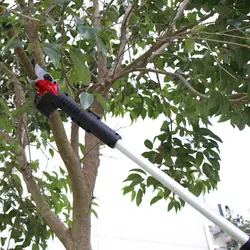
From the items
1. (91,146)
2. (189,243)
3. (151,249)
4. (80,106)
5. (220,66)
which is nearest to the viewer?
(80,106)

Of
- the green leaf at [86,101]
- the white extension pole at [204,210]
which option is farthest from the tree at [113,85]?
the white extension pole at [204,210]

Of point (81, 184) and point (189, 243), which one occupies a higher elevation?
point (189, 243)

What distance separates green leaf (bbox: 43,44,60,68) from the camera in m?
0.53

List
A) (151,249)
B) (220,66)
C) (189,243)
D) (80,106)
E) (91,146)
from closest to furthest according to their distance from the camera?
(80,106), (220,66), (91,146), (151,249), (189,243)

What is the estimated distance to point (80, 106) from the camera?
596 mm

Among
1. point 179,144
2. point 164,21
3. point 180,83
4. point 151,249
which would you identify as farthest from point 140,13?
point 151,249

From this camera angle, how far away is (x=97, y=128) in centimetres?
59

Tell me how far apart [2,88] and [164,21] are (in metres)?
0.50

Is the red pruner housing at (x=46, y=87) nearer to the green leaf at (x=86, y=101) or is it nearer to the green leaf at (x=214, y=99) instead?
the green leaf at (x=86, y=101)

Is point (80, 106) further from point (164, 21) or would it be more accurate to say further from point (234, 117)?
point (164, 21)

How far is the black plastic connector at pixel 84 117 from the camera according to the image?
0.58 metres

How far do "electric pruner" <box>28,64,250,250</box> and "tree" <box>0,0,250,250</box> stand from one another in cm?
3

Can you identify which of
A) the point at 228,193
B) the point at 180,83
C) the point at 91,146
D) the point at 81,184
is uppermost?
the point at 228,193

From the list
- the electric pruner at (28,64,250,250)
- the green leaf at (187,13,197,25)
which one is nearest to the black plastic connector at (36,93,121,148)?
the electric pruner at (28,64,250,250)
